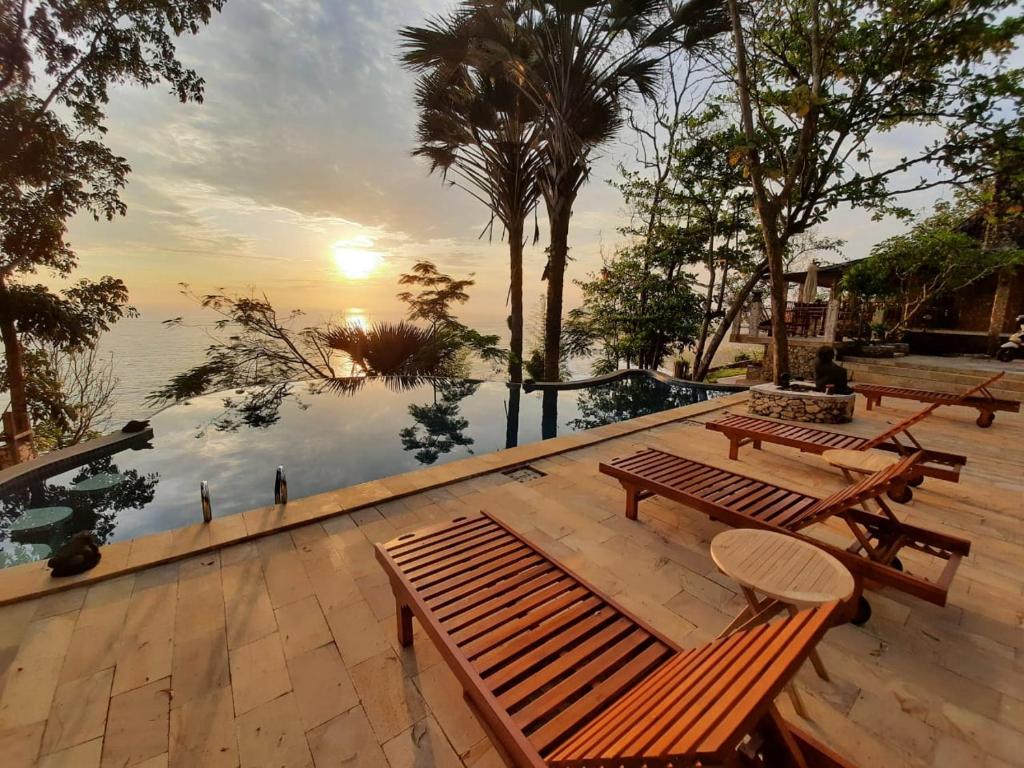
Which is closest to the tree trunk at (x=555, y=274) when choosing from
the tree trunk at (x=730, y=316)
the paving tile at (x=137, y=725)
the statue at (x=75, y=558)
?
the tree trunk at (x=730, y=316)

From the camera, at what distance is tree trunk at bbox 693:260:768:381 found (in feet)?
38.3

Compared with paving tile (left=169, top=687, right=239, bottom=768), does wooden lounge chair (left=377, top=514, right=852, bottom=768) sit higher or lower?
higher

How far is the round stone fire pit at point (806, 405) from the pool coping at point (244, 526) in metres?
3.84

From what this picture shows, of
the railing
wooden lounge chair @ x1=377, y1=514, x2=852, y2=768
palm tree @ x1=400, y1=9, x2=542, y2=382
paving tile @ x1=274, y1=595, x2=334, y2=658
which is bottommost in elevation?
paving tile @ x1=274, y1=595, x2=334, y2=658

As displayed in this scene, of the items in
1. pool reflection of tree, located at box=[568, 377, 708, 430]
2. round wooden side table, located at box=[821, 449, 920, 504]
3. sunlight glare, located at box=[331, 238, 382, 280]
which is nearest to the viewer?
round wooden side table, located at box=[821, 449, 920, 504]

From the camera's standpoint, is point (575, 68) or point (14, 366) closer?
point (14, 366)

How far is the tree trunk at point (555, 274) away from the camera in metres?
10.7

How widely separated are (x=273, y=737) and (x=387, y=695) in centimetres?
47

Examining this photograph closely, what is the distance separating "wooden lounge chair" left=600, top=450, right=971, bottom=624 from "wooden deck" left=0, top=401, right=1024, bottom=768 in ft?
1.12

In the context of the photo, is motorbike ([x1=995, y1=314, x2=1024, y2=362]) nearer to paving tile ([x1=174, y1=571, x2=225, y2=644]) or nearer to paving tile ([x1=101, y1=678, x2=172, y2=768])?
paving tile ([x1=174, y1=571, x2=225, y2=644])

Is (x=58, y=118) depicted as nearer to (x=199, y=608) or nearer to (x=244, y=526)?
(x=244, y=526)

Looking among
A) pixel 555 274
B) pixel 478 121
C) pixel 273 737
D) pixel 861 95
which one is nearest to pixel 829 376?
pixel 861 95

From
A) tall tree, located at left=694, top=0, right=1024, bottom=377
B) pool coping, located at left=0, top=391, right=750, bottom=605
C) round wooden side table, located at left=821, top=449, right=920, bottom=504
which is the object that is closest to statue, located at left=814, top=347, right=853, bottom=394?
tall tree, located at left=694, top=0, right=1024, bottom=377

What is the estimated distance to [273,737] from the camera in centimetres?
175
